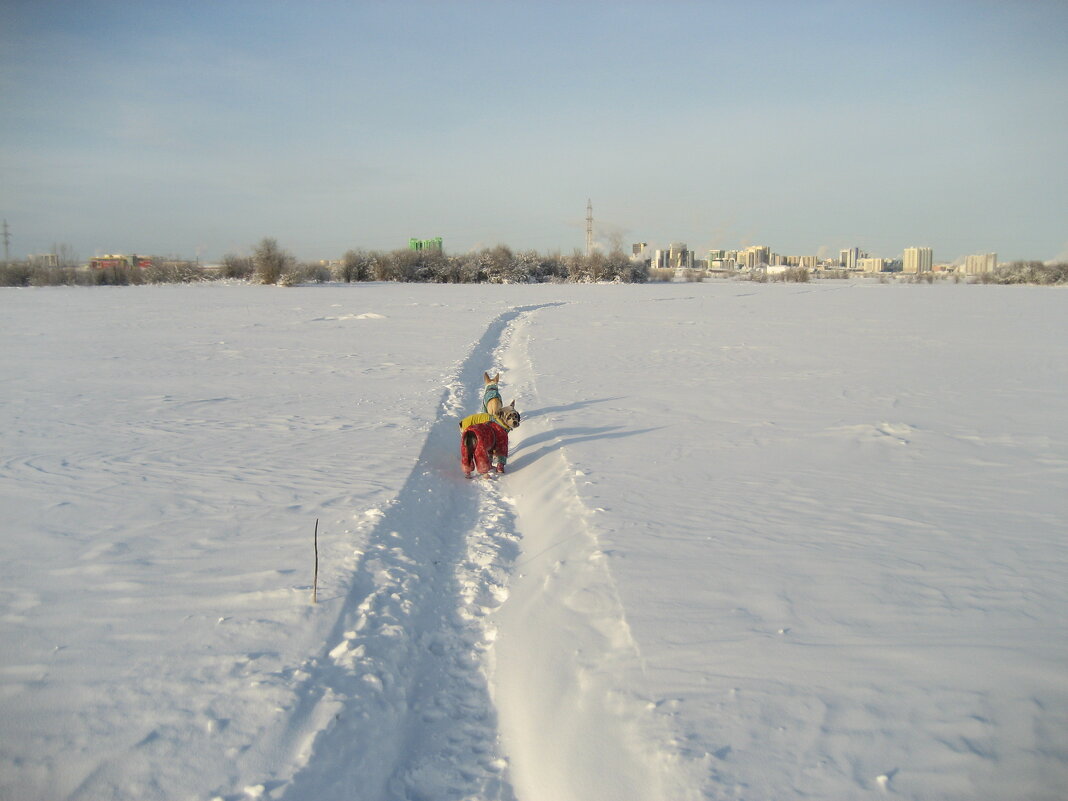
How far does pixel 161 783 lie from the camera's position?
2439 millimetres

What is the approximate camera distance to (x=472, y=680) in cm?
341

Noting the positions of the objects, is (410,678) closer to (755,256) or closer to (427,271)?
(427,271)

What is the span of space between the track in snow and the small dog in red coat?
4.10ft

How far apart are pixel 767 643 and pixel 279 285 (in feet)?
168

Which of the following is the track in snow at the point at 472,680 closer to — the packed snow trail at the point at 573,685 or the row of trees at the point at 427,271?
the packed snow trail at the point at 573,685

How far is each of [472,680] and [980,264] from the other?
225 ft

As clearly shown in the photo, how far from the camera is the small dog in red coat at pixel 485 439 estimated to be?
21.3 ft

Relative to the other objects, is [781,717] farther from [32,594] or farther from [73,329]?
[73,329]

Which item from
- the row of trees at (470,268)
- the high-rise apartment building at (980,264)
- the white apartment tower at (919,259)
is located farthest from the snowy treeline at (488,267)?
the white apartment tower at (919,259)

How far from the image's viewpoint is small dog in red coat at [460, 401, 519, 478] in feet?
21.3

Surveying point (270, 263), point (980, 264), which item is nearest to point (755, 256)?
point (980, 264)

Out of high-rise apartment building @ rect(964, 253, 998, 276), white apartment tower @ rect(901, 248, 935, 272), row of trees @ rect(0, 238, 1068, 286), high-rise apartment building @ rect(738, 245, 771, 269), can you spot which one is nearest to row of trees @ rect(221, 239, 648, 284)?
row of trees @ rect(0, 238, 1068, 286)

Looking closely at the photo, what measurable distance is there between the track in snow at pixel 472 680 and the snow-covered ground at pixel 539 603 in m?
0.02

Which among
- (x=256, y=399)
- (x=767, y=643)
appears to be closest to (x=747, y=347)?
(x=256, y=399)
